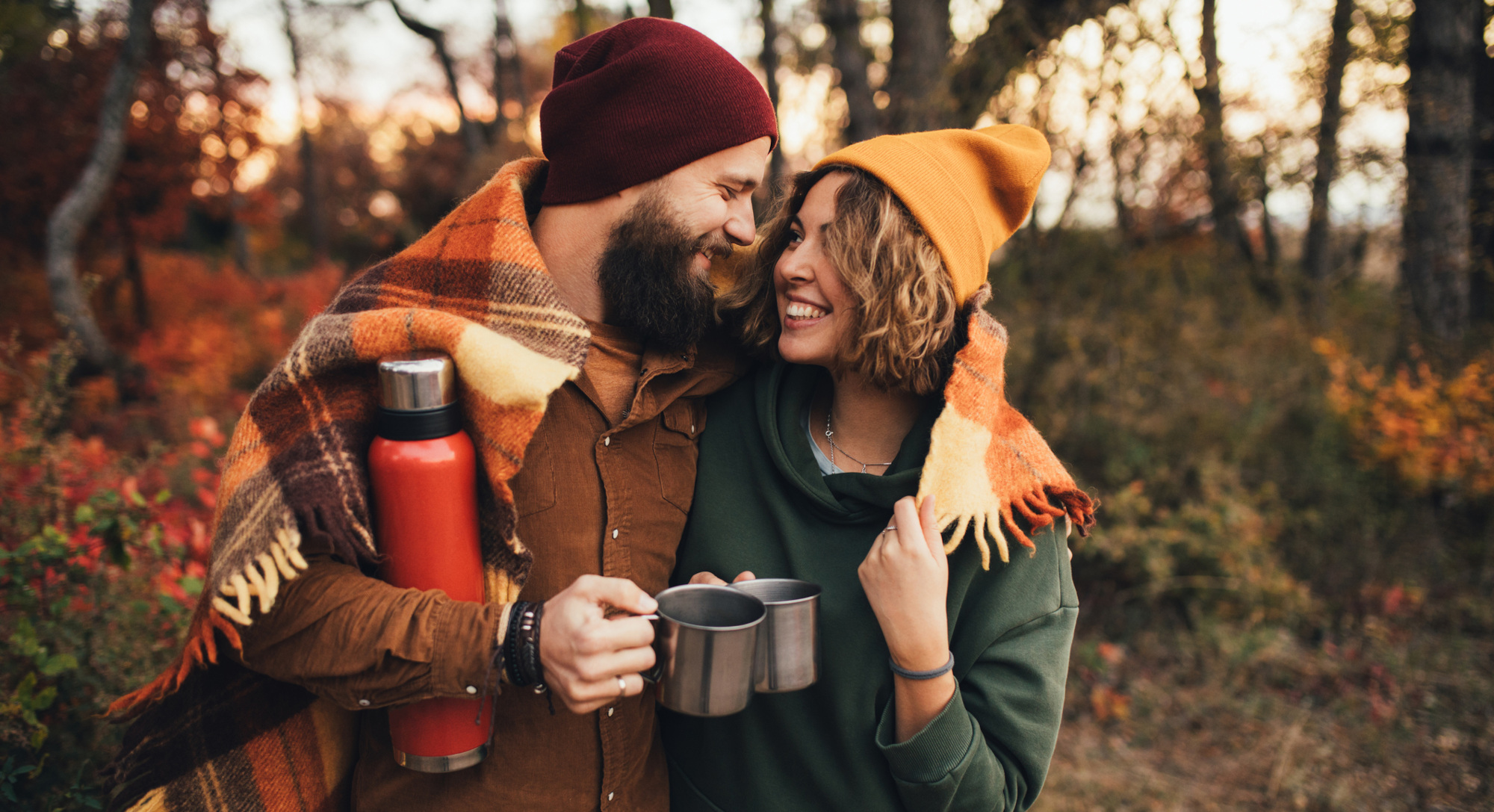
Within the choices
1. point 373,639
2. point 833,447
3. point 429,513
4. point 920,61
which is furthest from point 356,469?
point 920,61

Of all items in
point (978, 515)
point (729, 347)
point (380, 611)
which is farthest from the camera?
point (729, 347)

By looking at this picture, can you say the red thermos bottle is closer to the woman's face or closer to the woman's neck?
the woman's face

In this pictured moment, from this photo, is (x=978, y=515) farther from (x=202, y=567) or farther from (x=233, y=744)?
(x=202, y=567)

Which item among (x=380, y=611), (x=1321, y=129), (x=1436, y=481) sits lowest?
(x=1436, y=481)

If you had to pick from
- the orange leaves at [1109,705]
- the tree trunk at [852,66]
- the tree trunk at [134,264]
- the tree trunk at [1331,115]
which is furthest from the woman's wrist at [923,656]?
the tree trunk at [134,264]

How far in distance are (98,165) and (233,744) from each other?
333 inches

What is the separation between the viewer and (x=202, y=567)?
286cm

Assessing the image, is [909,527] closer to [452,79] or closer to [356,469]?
[356,469]

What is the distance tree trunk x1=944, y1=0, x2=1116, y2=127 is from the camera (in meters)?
4.61

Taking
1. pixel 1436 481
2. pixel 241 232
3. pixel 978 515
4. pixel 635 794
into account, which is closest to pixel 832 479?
pixel 978 515

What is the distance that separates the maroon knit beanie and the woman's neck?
0.71 meters

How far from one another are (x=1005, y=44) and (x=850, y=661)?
429 centimetres

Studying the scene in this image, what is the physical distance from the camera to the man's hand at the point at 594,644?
123 centimetres

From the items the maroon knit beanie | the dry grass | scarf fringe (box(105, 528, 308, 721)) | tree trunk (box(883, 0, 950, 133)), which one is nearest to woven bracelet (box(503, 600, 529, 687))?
scarf fringe (box(105, 528, 308, 721))
